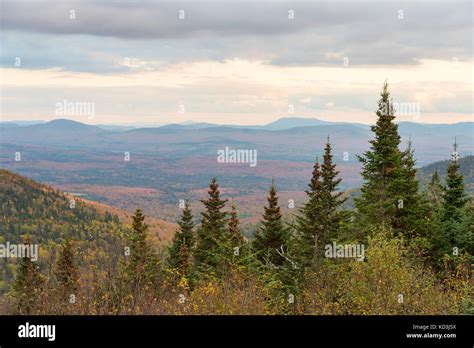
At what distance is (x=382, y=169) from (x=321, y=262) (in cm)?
670

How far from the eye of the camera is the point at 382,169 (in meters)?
29.3

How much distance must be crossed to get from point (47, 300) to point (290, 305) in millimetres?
9173

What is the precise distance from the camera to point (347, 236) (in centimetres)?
2911

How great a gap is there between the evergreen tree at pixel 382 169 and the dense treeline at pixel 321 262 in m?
0.06

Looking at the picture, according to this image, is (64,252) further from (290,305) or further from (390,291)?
(390,291)

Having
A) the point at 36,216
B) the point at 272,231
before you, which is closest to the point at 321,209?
the point at 272,231

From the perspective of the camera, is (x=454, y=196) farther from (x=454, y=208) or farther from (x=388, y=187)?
(x=388, y=187)

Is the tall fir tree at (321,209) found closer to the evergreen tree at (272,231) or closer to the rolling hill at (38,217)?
the evergreen tree at (272,231)
